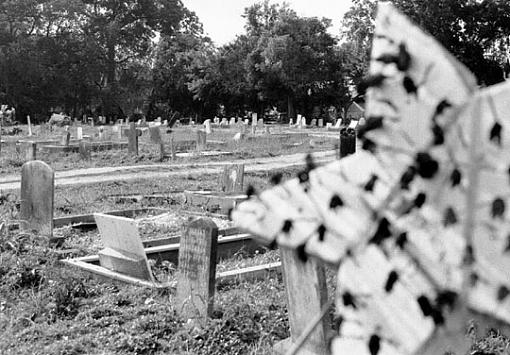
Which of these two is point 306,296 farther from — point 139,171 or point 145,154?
point 145,154

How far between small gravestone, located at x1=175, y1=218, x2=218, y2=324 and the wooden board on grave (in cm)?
99

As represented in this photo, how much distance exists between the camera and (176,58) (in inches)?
2382

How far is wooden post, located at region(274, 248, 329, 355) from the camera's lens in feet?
12.7

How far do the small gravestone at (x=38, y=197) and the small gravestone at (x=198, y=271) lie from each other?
3.28 meters

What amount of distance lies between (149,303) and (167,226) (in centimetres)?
366

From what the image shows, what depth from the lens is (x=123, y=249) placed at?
6.42 metres

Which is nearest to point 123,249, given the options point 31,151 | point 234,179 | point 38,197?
point 38,197

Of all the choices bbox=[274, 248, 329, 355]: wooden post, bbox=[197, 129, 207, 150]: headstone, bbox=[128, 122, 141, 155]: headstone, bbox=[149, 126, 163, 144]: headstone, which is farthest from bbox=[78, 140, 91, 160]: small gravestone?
bbox=[274, 248, 329, 355]: wooden post

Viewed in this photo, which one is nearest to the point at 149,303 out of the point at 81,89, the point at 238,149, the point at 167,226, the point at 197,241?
the point at 197,241

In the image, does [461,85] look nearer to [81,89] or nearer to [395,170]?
[395,170]

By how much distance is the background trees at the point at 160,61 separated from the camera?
49.5m

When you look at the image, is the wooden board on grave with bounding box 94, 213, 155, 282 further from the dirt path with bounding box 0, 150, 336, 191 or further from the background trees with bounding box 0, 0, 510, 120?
the background trees with bounding box 0, 0, 510, 120

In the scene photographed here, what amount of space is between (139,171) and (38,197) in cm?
868

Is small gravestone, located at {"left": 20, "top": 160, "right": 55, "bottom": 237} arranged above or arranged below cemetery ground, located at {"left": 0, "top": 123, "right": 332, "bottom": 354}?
above
